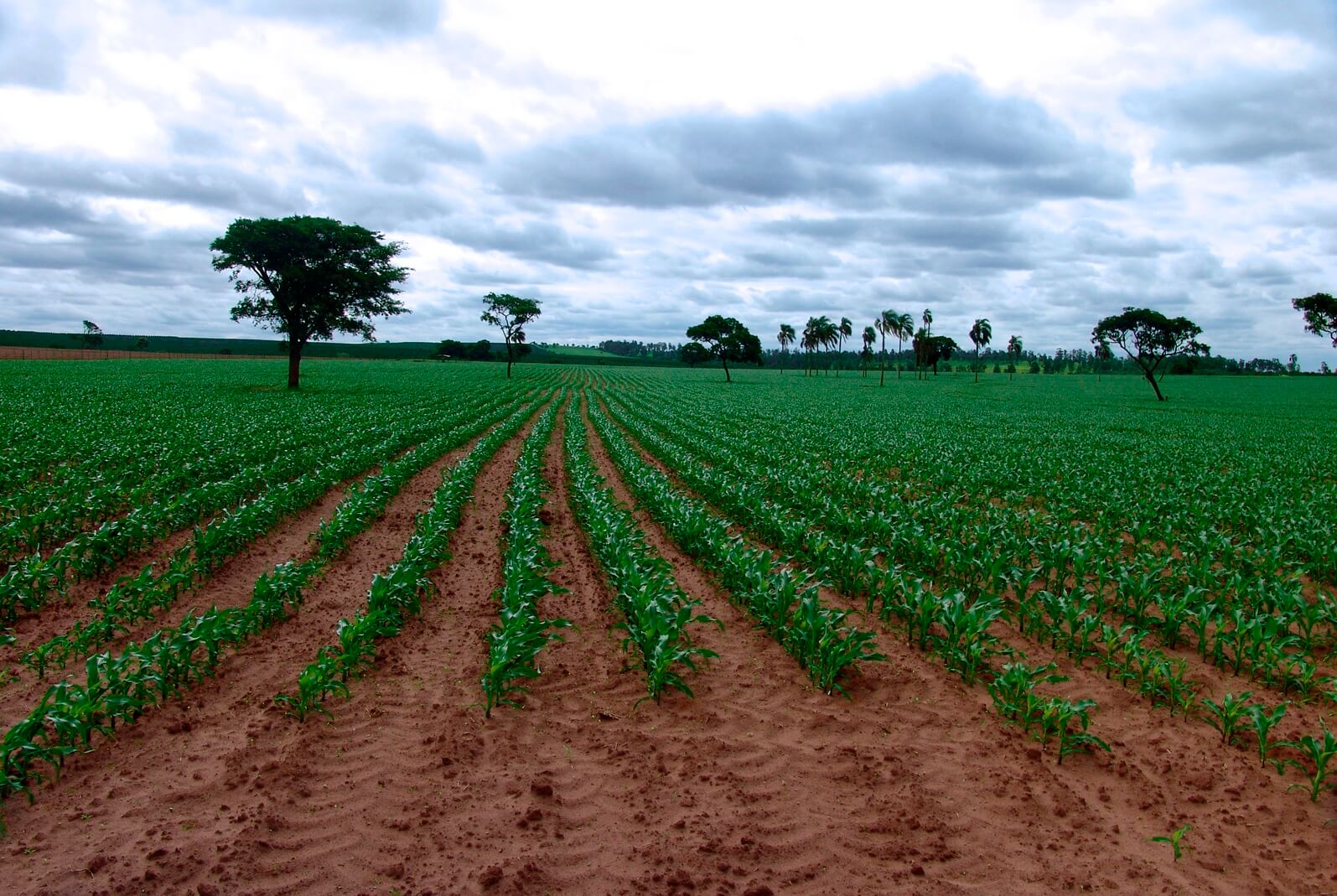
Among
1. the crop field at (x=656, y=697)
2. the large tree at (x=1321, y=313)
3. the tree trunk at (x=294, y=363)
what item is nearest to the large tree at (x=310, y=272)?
the tree trunk at (x=294, y=363)

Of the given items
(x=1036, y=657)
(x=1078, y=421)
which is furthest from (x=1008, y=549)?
(x=1078, y=421)

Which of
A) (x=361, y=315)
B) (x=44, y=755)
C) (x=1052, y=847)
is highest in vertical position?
(x=361, y=315)

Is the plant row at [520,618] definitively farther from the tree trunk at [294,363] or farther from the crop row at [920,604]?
the tree trunk at [294,363]

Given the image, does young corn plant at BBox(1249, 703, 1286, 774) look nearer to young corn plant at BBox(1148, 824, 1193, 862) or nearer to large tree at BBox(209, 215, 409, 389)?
young corn plant at BBox(1148, 824, 1193, 862)

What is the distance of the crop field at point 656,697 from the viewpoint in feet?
12.8

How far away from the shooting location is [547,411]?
34.3m

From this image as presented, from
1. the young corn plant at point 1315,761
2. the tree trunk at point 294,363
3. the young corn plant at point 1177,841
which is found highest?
the tree trunk at point 294,363

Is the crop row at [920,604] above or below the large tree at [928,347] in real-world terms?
below

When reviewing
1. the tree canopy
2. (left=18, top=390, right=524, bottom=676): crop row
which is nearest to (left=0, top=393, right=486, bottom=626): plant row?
(left=18, top=390, right=524, bottom=676): crop row

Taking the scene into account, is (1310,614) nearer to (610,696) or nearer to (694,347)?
(610,696)

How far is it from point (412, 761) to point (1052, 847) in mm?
3996

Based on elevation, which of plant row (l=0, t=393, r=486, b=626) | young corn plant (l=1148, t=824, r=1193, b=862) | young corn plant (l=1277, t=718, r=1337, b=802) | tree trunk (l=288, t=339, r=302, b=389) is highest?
tree trunk (l=288, t=339, r=302, b=389)

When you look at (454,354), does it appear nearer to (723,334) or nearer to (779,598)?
(723,334)

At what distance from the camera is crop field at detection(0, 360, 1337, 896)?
12.8ft
